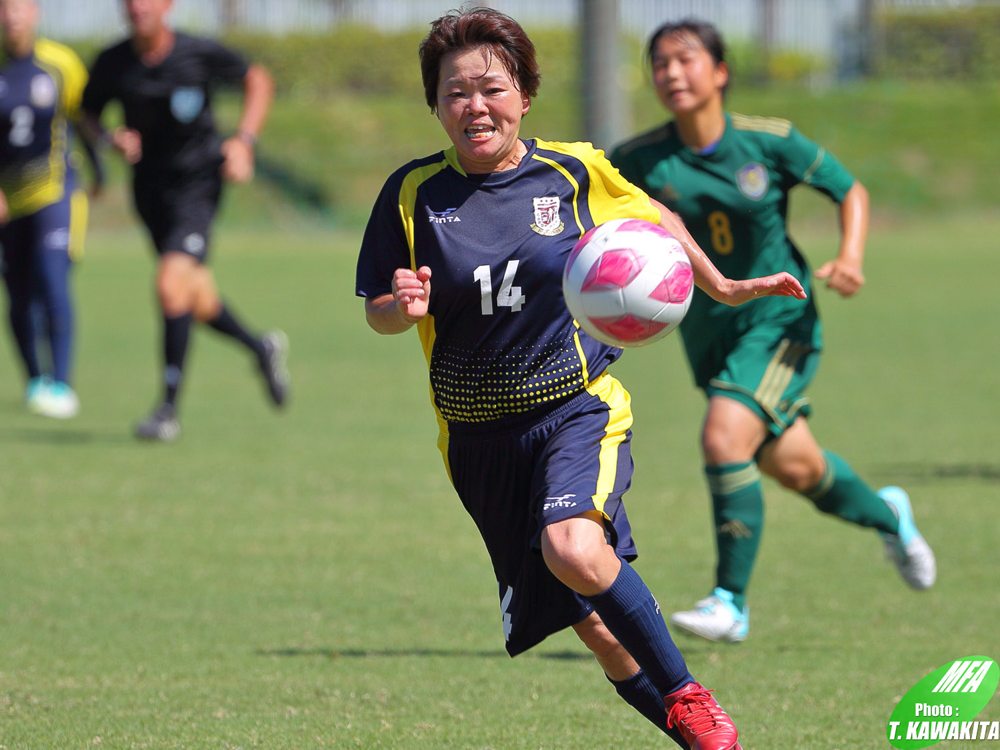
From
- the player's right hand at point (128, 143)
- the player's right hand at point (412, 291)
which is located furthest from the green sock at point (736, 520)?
the player's right hand at point (128, 143)

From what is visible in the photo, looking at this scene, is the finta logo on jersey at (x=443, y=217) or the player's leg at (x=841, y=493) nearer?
the finta logo on jersey at (x=443, y=217)

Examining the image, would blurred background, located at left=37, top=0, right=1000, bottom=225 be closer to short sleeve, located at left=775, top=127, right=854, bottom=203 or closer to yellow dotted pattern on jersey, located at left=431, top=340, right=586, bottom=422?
short sleeve, located at left=775, top=127, right=854, bottom=203

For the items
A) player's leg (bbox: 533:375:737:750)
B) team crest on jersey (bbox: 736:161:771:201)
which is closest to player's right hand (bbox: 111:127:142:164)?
team crest on jersey (bbox: 736:161:771:201)

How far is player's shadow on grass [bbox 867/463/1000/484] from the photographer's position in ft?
23.9

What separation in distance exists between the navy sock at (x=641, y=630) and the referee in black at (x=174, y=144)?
5.71m

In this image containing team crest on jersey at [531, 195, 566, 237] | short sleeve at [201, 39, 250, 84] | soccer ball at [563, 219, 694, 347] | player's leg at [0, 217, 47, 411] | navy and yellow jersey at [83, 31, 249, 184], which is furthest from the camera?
player's leg at [0, 217, 47, 411]

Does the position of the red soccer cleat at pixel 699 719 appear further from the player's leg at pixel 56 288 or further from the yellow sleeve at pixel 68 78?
the yellow sleeve at pixel 68 78

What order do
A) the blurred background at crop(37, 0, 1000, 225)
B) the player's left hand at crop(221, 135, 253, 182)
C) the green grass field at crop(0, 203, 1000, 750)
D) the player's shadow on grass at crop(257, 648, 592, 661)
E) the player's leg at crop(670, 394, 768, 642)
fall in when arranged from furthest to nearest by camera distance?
the blurred background at crop(37, 0, 1000, 225)
the player's left hand at crop(221, 135, 253, 182)
the player's leg at crop(670, 394, 768, 642)
the player's shadow on grass at crop(257, 648, 592, 661)
the green grass field at crop(0, 203, 1000, 750)

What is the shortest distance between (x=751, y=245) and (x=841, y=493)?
0.97 meters

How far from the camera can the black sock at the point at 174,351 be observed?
8562 mm

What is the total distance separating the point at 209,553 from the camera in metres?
5.89

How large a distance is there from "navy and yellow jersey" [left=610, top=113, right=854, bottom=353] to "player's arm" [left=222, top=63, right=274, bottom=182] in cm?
391

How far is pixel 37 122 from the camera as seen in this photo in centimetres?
933

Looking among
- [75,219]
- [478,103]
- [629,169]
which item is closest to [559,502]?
[478,103]
